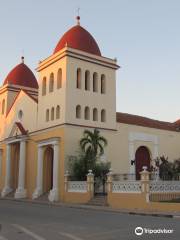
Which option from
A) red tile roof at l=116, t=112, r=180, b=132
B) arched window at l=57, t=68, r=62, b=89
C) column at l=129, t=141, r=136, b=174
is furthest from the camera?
red tile roof at l=116, t=112, r=180, b=132

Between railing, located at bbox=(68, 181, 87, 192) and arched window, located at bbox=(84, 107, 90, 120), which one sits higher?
arched window, located at bbox=(84, 107, 90, 120)

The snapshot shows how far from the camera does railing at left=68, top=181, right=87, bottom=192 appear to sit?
2528 cm

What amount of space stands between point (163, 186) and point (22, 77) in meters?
23.0

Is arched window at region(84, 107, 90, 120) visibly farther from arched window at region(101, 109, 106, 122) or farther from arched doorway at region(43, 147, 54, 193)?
arched doorway at region(43, 147, 54, 193)

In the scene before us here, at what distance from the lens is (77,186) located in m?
25.9

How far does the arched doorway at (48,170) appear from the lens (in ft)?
101

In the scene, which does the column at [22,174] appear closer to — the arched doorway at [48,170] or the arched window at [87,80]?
the arched doorway at [48,170]

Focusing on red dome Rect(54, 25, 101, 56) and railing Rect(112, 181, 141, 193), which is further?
red dome Rect(54, 25, 101, 56)

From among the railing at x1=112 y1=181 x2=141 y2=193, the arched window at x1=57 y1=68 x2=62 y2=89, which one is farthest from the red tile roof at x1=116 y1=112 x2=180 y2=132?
the railing at x1=112 y1=181 x2=141 y2=193

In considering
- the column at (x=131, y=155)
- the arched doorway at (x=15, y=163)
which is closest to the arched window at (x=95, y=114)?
the column at (x=131, y=155)

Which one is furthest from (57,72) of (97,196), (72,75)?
(97,196)

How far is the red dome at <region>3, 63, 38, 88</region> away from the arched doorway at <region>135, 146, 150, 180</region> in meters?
13.3

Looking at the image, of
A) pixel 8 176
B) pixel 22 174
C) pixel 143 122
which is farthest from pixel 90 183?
pixel 8 176

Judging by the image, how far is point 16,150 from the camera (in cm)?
3619
